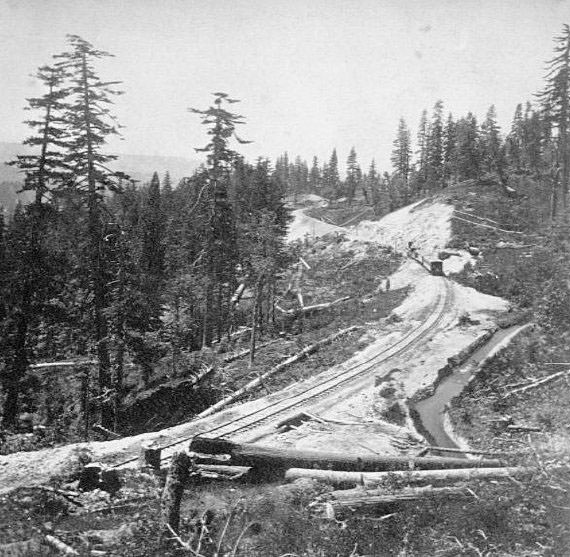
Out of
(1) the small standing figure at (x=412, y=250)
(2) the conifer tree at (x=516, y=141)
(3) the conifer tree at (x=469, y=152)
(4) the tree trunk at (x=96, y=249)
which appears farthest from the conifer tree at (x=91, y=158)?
(2) the conifer tree at (x=516, y=141)

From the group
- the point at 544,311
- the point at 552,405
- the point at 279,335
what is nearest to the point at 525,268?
the point at 544,311

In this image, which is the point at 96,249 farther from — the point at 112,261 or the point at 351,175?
the point at 351,175

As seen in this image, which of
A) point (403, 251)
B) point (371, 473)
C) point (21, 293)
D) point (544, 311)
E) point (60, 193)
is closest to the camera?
point (371, 473)

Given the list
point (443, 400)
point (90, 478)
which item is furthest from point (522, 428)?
point (90, 478)

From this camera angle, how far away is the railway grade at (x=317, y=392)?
15.8m

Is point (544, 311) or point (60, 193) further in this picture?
point (544, 311)

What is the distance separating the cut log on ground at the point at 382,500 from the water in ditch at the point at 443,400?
6.77 meters

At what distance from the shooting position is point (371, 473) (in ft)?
34.5

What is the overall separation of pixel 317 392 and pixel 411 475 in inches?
380

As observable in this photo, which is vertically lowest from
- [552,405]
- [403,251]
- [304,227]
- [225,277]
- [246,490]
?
[246,490]

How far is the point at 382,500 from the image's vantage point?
29.5ft

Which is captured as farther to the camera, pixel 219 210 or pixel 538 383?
pixel 219 210

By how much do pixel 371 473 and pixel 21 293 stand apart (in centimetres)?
1621

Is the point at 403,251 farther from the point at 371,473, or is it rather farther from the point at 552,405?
the point at 371,473
